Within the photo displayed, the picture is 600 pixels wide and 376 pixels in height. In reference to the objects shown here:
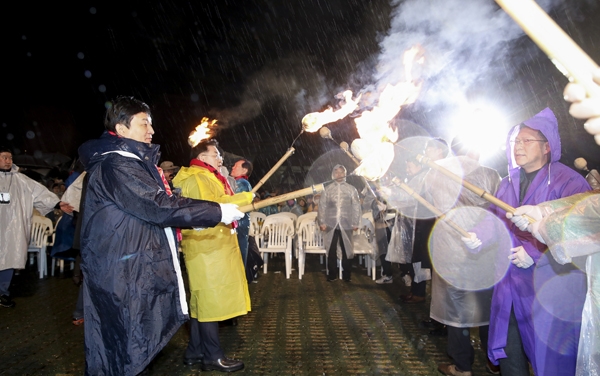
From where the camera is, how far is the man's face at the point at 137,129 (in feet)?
9.37

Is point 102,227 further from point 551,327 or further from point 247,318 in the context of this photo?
point 247,318

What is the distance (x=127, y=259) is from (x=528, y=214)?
2672mm

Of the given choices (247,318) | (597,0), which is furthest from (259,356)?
(597,0)

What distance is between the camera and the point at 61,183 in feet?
34.5

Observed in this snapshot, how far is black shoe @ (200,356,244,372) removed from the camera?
3719 millimetres

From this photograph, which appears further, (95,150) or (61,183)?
(61,183)

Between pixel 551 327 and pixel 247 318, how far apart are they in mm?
4057

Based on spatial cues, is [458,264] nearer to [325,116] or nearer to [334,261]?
[325,116]

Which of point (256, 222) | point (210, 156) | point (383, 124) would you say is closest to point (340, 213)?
point (256, 222)

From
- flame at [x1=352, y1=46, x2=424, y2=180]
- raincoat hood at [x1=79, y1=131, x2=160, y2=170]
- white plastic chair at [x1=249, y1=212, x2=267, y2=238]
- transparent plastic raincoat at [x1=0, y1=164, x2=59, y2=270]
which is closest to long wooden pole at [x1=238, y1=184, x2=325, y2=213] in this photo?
raincoat hood at [x1=79, y1=131, x2=160, y2=170]

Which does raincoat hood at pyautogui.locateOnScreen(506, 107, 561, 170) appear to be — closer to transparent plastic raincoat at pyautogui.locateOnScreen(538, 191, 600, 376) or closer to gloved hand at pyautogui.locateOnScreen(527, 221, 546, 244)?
transparent plastic raincoat at pyautogui.locateOnScreen(538, 191, 600, 376)

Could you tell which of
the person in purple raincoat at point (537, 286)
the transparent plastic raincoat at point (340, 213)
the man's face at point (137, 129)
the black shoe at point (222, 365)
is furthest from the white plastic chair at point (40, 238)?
the person in purple raincoat at point (537, 286)

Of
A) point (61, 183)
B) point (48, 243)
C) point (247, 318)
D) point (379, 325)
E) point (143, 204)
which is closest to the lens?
point (143, 204)

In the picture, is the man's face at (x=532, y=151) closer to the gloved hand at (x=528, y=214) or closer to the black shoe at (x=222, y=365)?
the gloved hand at (x=528, y=214)
